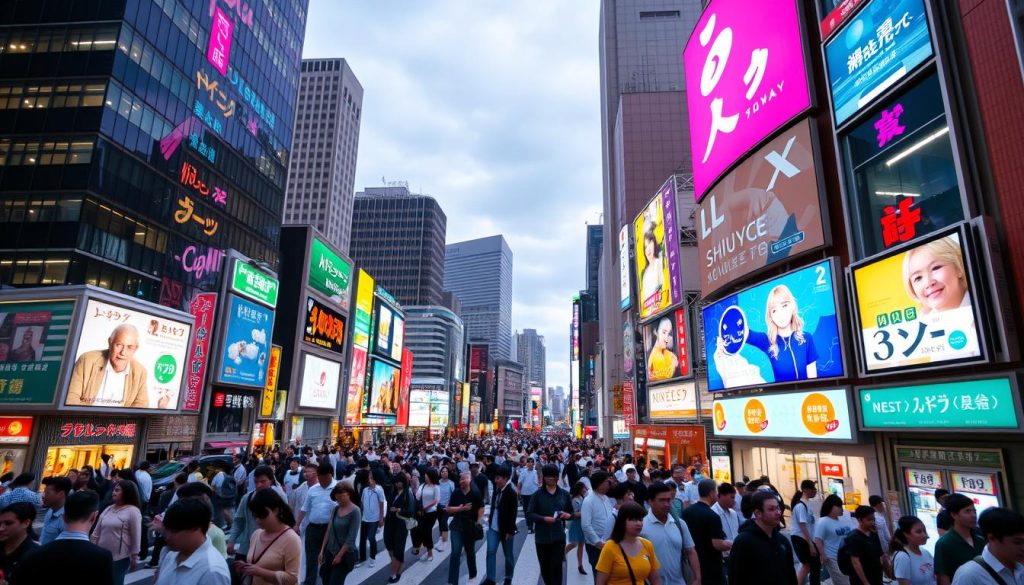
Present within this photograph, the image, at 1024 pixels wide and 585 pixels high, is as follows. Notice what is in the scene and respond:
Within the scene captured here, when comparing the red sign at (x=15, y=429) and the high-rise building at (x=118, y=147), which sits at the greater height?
the high-rise building at (x=118, y=147)

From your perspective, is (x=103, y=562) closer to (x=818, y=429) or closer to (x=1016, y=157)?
(x=1016, y=157)

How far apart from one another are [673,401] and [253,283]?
28.6 m

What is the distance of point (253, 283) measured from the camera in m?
36.7

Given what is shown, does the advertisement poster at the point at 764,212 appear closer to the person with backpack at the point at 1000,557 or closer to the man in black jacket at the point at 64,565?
the person with backpack at the point at 1000,557

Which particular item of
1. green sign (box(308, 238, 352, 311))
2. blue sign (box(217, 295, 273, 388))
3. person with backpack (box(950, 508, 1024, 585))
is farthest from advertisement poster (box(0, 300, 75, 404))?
person with backpack (box(950, 508, 1024, 585))

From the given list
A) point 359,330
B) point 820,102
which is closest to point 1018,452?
point 820,102

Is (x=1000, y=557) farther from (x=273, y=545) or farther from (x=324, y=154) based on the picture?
(x=324, y=154)

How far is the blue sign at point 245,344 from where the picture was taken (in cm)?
3328

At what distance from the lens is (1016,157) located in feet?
35.5

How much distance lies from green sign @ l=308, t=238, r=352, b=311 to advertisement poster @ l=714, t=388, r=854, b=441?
36028 mm

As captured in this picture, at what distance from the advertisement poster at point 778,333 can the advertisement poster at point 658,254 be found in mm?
9198

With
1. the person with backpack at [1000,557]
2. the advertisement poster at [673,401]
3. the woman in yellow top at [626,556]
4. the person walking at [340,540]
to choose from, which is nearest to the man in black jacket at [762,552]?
the woman in yellow top at [626,556]

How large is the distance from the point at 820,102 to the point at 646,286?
776 inches

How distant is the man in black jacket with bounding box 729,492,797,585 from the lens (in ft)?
14.9
